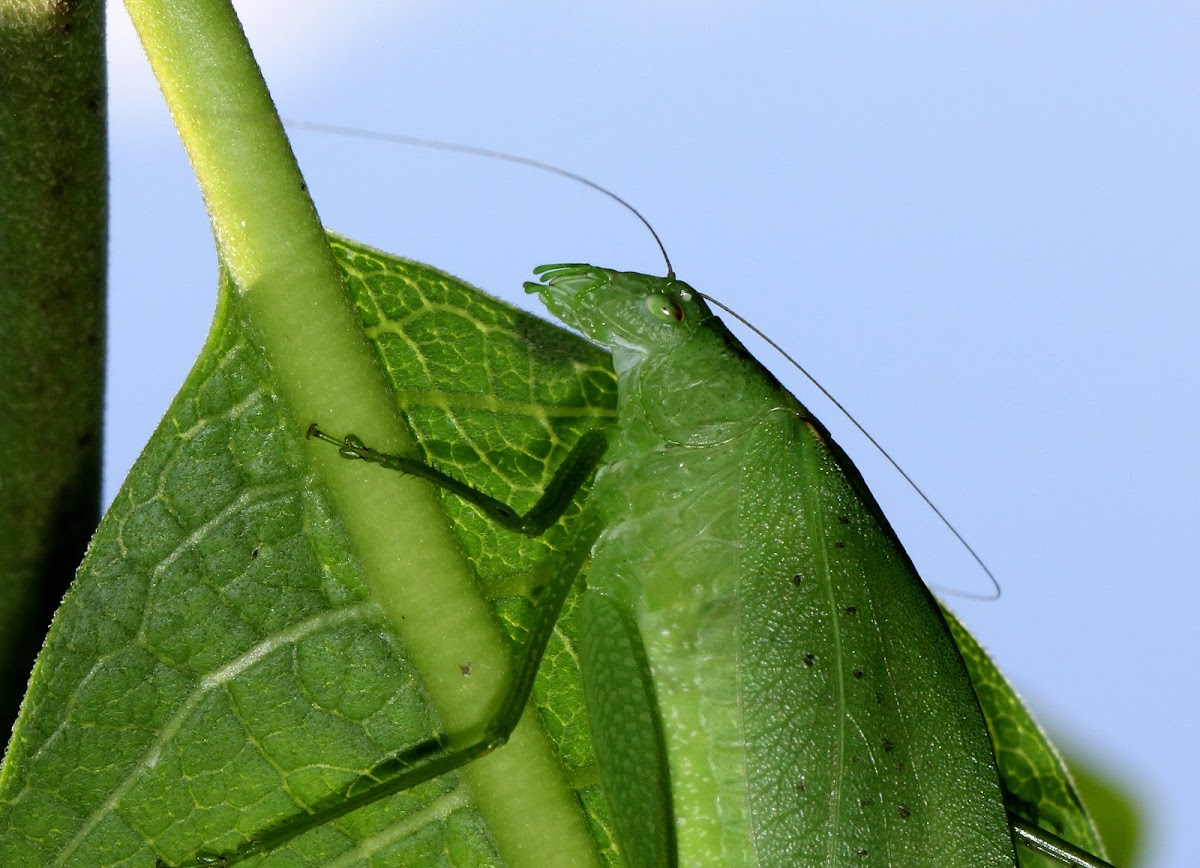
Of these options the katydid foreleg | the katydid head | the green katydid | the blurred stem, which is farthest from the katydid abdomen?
the blurred stem

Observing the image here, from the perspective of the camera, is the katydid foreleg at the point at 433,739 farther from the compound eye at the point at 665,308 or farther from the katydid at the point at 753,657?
the compound eye at the point at 665,308

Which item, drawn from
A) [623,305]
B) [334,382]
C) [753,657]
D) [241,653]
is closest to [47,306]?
[334,382]

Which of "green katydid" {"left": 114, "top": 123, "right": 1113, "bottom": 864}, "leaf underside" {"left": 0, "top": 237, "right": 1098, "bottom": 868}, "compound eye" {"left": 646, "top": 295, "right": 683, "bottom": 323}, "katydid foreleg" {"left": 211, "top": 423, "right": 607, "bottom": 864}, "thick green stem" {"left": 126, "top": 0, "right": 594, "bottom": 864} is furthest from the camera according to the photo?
"compound eye" {"left": 646, "top": 295, "right": 683, "bottom": 323}

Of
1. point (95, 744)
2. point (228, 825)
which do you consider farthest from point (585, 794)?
point (95, 744)

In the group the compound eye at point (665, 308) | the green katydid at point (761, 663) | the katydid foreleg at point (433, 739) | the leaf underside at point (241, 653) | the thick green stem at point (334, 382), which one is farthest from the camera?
the compound eye at point (665, 308)

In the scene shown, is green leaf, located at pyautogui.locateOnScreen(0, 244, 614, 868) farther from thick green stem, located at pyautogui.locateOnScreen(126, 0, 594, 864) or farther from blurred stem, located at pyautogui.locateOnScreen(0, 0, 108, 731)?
blurred stem, located at pyautogui.locateOnScreen(0, 0, 108, 731)

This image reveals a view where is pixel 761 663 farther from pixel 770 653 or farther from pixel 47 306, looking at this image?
pixel 47 306

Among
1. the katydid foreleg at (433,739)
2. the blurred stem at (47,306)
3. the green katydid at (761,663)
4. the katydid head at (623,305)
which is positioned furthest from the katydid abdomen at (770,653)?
the blurred stem at (47,306)
